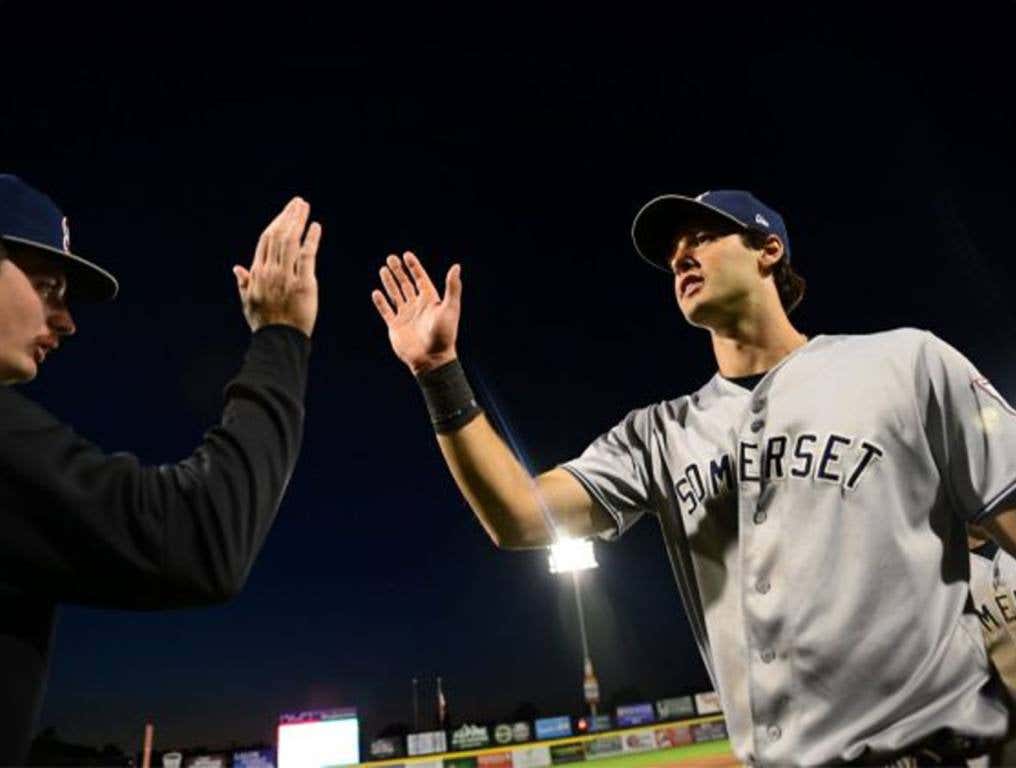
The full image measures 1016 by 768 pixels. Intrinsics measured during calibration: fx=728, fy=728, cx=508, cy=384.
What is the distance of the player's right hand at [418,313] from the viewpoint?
2615mm

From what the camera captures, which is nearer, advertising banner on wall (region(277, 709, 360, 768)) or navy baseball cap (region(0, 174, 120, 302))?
navy baseball cap (region(0, 174, 120, 302))

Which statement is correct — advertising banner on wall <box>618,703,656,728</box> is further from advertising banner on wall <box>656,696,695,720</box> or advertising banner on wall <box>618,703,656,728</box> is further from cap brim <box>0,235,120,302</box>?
cap brim <box>0,235,120,302</box>

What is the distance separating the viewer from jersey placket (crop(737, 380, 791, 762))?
1921 millimetres

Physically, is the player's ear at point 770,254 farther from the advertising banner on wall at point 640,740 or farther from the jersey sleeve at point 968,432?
the advertising banner on wall at point 640,740

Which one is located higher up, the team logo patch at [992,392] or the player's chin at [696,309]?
the player's chin at [696,309]

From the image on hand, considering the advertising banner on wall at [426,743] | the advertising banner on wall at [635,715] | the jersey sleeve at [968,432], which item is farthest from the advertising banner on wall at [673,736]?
the jersey sleeve at [968,432]

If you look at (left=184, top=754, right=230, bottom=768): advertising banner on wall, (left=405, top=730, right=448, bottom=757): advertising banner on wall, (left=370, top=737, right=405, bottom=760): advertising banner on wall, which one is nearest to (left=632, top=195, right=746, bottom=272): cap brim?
(left=184, top=754, right=230, bottom=768): advertising banner on wall

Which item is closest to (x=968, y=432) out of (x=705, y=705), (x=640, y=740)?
(x=640, y=740)

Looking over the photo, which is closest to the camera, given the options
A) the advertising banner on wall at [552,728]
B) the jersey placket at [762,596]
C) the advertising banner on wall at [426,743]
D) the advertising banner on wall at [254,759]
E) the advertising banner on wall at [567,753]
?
the jersey placket at [762,596]

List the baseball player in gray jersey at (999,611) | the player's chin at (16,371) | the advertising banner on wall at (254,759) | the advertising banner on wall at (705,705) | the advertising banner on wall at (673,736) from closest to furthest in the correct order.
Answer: the player's chin at (16,371) → the baseball player in gray jersey at (999,611) → the advertising banner on wall at (254,759) → the advertising banner on wall at (673,736) → the advertising banner on wall at (705,705)

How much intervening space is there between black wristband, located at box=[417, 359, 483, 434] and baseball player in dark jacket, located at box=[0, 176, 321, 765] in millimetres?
758

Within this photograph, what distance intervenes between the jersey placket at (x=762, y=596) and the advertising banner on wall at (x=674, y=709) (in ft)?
97.4

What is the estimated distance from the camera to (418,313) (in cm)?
276

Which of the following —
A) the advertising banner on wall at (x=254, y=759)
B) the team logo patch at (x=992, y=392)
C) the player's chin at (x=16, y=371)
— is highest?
the player's chin at (x=16, y=371)
